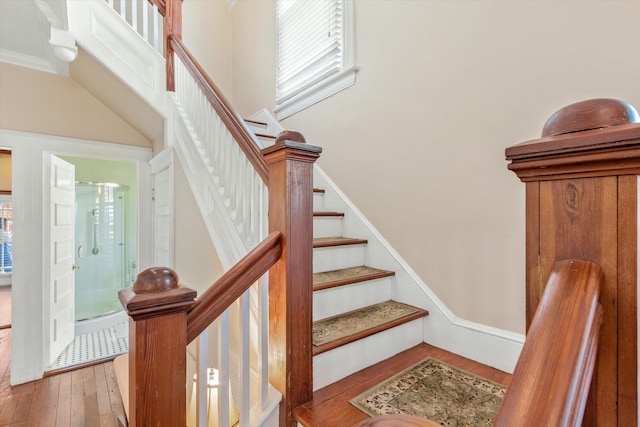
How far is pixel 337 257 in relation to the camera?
204 centimetres

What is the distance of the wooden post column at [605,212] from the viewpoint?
47 cm

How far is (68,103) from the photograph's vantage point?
2965 mm

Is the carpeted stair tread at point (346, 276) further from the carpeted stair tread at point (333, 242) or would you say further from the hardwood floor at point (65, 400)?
the hardwood floor at point (65, 400)

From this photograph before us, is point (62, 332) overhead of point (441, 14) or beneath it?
beneath

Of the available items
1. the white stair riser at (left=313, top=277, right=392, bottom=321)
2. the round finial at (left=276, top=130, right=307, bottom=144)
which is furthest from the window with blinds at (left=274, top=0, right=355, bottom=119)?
the white stair riser at (left=313, top=277, right=392, bottom=321)

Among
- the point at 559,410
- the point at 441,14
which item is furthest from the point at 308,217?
the point at 441,14

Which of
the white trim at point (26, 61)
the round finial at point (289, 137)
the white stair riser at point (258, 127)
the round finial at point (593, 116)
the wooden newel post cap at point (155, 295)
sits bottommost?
the wooden newel post cap at point (155, 295)

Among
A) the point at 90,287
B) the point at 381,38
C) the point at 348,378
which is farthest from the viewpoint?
the point at 90,287

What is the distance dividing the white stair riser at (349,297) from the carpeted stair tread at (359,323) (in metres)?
0.03

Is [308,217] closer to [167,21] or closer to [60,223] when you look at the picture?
[167,21]

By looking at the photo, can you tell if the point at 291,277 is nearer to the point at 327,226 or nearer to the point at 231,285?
the point at 231,285

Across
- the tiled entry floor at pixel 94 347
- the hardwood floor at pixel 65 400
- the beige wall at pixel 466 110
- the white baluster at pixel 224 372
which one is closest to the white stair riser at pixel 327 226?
the beige wall at pixel 466 110

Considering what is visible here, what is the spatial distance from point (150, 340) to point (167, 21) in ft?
9.86

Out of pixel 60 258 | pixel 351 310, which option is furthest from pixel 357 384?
pixel 60 258
